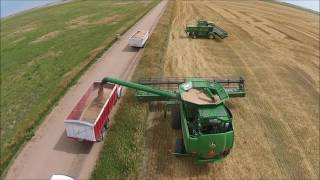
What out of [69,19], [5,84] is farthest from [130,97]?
[69,19]

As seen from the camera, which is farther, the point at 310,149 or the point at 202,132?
the point at 310,149

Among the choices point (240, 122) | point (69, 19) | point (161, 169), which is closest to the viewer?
point (161, 169)

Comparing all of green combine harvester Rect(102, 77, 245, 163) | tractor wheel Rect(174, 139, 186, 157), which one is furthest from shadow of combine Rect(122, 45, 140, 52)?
tractor wheel Rect(174, 139, 186, 157)

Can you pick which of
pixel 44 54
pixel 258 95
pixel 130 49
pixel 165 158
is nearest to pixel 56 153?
pixel 165 158

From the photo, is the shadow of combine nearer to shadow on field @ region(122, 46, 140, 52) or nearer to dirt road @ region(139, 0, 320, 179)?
shadow on field @ region(122, 46, 140, 52)

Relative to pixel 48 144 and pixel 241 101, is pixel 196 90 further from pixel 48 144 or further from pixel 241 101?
pixel 48 144
